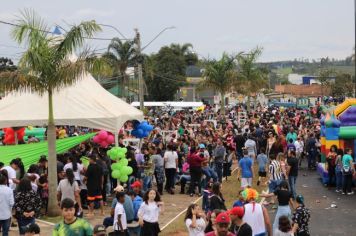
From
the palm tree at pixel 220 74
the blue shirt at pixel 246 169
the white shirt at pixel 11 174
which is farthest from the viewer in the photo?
the palm tree at pixel 220 74

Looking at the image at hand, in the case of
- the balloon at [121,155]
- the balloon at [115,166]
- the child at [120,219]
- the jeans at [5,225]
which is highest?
the balloon at [121,155]

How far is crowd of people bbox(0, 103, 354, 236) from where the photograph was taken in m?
9.20

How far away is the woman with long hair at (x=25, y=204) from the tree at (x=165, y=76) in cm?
5892

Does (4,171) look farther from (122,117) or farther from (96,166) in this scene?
(122,117)

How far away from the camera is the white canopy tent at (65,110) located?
16.3 metres

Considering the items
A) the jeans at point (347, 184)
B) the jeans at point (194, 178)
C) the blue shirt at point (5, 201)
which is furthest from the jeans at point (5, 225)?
the jeans at point (347, 184)

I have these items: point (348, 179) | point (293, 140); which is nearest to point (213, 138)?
point (293, 140)

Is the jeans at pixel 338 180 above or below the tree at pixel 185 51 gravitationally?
below

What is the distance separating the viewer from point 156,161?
58.5 ft

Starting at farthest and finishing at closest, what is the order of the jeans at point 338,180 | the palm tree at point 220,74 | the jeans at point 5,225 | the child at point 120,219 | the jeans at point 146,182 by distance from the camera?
the palm tree at point 220,74
the jeans at point 338,180
the jeans at point 146,182
the jeans at point 5,225
the child at point 120,219

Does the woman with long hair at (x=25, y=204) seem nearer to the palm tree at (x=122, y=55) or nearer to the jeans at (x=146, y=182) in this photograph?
the jeans at (x=146, y=182)

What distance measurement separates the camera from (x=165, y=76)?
70.8 metres

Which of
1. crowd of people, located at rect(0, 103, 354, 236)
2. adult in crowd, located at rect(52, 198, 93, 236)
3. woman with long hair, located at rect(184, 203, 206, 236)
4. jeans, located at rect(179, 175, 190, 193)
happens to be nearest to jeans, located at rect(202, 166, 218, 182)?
crowd of people, located at rect(0, 103, 354, 236)

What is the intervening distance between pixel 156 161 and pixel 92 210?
11.4 ft
